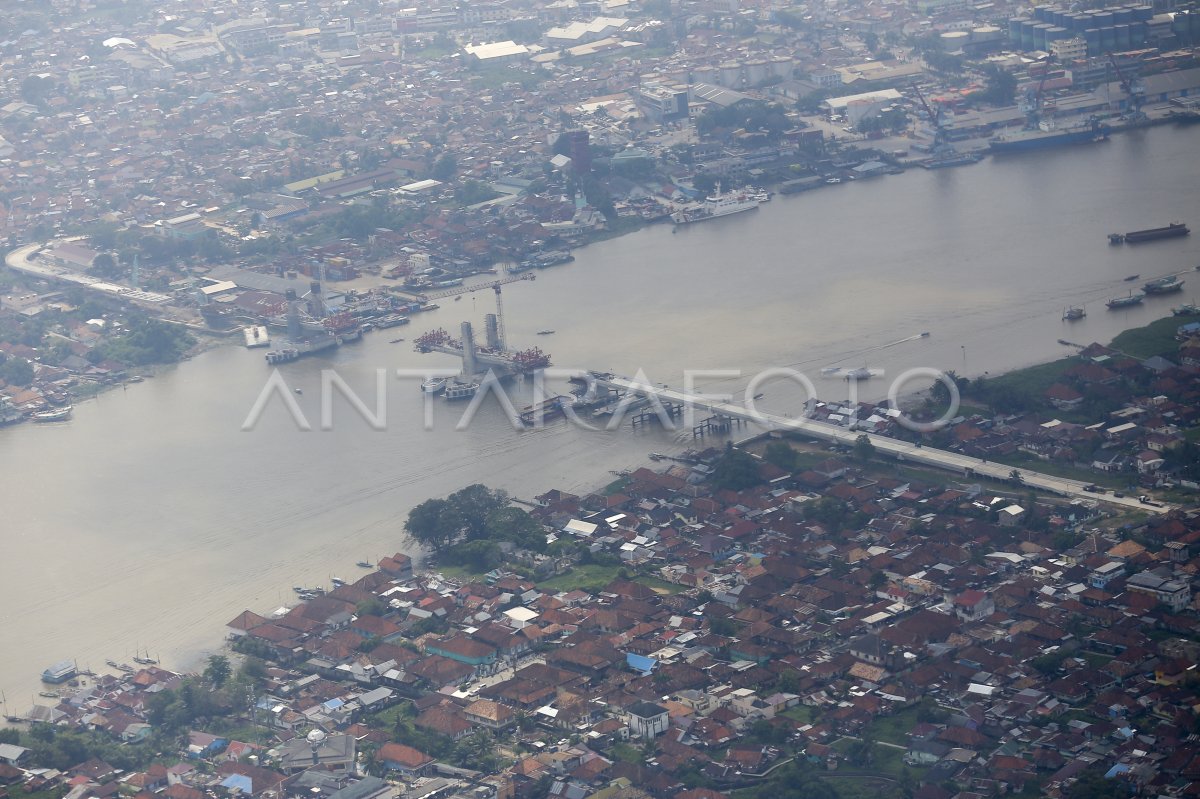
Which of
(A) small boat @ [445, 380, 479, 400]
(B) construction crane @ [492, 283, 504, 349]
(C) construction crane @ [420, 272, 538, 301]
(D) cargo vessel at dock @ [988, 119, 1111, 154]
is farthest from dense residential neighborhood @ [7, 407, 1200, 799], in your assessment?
(D) cargo vessel at dock @ [988, 119, 1111, 154]

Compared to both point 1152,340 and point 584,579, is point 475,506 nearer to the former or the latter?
point 584,579

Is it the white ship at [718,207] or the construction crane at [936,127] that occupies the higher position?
the construction crane at [936,127]

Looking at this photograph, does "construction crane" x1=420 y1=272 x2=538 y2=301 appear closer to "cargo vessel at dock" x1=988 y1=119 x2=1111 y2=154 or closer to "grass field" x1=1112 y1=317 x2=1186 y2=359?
"cargo vessel at dock" x1=988 y1=119 x2=1111 y2=154

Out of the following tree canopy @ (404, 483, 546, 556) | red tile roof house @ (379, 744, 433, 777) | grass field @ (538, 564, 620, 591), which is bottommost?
red tile roof house @ (379, 744, 433, 777)

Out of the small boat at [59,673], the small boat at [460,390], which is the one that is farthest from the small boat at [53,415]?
the small boat at [59,673]

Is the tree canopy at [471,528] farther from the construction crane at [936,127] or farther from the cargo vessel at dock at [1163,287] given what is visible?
the construction crane at [936,127]

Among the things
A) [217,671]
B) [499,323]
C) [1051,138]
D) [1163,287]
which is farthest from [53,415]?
[1051,138]
